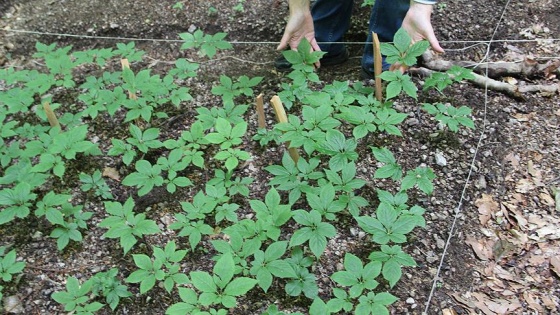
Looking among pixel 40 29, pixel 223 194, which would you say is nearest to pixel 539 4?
pixel 223 194

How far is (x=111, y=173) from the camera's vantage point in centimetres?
197

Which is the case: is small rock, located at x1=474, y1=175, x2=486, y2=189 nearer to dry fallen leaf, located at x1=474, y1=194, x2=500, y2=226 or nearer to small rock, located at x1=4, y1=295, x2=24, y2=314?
dry fallen leaf, located at x1=474, y1=194, x2=500, y2=226

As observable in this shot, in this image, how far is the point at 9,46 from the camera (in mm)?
2617

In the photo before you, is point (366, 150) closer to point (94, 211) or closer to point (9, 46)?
point (94, 211)

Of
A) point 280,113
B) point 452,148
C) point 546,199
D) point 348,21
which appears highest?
point 348,21

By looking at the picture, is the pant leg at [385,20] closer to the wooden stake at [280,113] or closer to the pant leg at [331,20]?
the pant leg at [331,20]

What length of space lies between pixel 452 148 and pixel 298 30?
2.78ft

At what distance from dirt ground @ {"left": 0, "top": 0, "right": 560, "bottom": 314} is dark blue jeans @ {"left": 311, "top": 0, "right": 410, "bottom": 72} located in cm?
13

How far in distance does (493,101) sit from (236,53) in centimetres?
126

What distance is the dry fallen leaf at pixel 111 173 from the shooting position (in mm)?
1955

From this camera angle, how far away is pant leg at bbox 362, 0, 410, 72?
219cm

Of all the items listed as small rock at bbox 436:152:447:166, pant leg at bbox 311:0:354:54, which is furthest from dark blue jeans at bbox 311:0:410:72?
small rock at bbox 436:152:447:166

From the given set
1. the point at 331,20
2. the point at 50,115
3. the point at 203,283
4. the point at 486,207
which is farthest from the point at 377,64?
the point at 50,115

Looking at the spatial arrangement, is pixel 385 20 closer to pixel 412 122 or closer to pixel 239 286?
pixel 412 122
